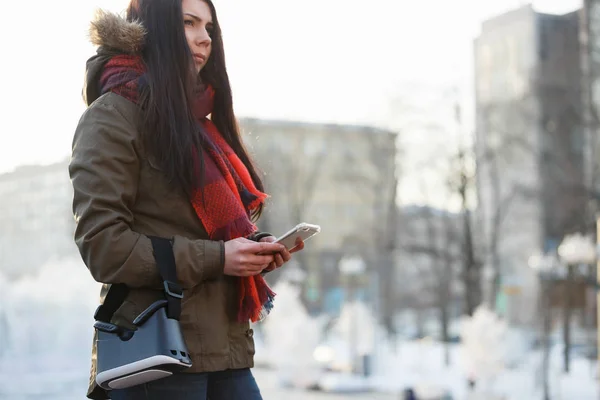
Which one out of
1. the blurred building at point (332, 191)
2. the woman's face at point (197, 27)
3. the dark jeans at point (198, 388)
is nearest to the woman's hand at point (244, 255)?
the dark jeans at point (198, 388)

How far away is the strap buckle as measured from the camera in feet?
7.04

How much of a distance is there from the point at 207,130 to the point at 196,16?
293 mm

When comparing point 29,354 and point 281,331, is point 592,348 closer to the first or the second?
point 281,331

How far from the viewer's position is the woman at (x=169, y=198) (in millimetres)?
2160

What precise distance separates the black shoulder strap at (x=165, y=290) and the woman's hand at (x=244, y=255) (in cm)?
14

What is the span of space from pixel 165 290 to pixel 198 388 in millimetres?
260

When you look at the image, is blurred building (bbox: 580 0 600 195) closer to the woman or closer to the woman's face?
the woman's face

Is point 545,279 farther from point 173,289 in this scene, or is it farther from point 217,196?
point 173,289

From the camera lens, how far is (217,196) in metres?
2.30

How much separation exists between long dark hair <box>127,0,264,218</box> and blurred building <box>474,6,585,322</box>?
29.8 metres

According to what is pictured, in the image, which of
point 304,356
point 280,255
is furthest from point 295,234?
point 304,356

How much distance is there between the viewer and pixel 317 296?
62812mm

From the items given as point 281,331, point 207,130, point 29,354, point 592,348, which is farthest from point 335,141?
point 207,130

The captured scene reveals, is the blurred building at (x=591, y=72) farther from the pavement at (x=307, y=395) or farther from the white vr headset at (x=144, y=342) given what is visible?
the white vr headset at (x=144, y=342)
